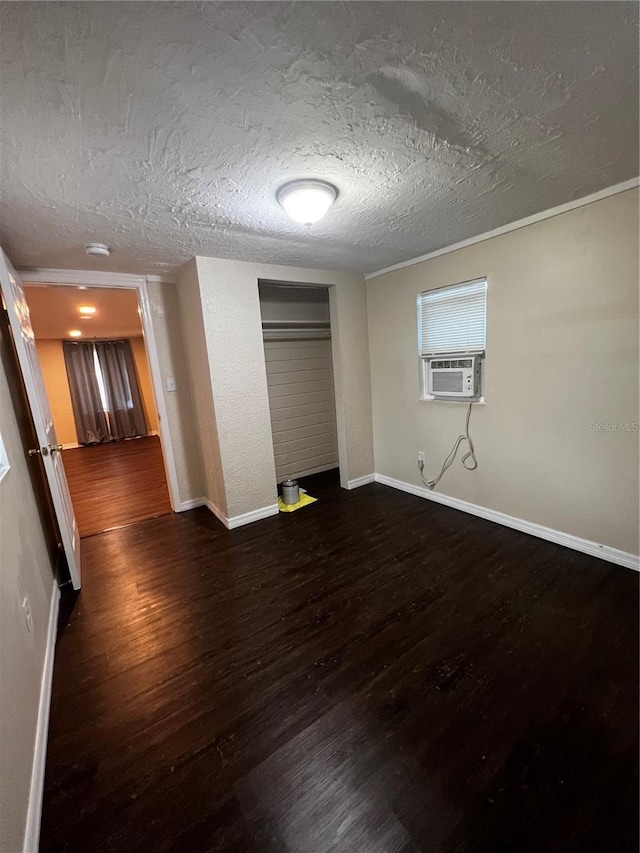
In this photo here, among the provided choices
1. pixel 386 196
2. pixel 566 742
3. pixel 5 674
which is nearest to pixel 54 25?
pixel 386 196

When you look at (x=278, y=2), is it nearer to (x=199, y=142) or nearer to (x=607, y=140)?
(x=199, y=142)

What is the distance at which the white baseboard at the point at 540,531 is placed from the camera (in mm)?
2162

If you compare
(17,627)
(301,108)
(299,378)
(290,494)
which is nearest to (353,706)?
(17,627)

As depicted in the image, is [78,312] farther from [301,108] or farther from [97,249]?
[301,108]

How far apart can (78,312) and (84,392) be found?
3087mm

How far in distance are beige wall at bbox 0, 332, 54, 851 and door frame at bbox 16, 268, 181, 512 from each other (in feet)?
3.48

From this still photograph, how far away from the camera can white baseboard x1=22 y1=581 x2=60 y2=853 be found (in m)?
1.04

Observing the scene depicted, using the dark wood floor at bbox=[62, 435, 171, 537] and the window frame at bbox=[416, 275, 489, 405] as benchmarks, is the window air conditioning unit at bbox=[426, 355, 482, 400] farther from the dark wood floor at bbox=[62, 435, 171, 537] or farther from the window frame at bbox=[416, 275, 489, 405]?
the dark wood floor at bbox=[62, 435, 171, 537]

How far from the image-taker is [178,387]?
3.38m

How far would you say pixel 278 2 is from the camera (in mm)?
820

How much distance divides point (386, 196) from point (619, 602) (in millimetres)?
2580

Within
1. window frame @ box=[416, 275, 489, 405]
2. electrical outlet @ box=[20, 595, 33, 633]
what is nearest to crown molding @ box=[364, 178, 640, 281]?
window frame @ box=[416, 275, 489, 405]

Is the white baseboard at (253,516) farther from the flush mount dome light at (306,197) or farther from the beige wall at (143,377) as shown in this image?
the beige wall at (143,377)

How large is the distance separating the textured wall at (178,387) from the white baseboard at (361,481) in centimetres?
163
